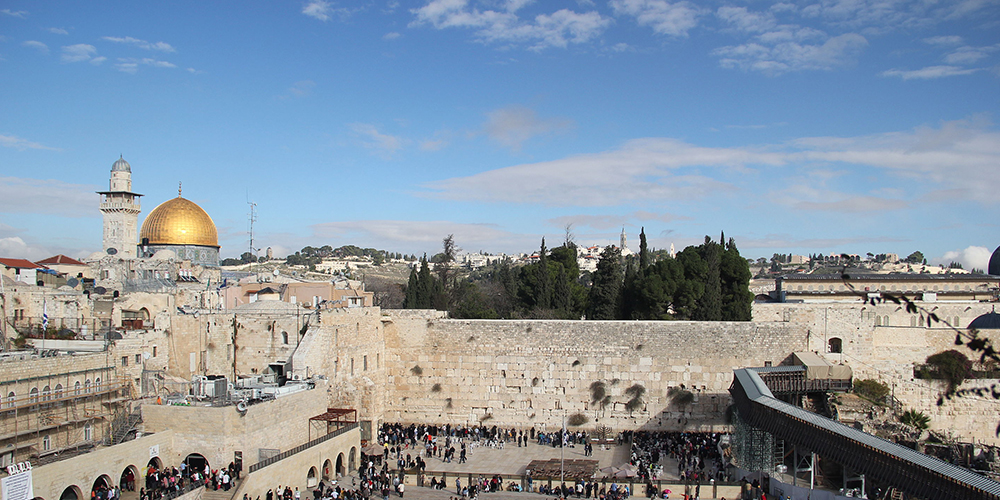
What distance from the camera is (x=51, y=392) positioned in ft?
56.3

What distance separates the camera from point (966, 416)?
23734 millimetres

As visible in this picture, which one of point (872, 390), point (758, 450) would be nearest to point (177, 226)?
point (758, 450)

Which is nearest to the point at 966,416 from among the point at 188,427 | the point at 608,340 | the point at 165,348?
the point at 608,340

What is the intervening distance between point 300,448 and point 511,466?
6101 millimetres

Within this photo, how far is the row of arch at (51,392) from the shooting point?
16062mm

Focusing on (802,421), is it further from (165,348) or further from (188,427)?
(165,348)

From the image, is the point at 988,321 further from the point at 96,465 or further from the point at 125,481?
the point at 96,465

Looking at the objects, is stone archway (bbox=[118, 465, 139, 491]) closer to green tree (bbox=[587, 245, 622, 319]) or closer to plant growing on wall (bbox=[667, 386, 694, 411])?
plant growing on wall (bbox=[667, 386, 694, 411])

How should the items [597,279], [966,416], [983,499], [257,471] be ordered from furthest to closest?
[597,279] < [966,416] < [257,471] < [983,499]

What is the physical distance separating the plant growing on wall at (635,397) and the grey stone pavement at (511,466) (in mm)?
1418

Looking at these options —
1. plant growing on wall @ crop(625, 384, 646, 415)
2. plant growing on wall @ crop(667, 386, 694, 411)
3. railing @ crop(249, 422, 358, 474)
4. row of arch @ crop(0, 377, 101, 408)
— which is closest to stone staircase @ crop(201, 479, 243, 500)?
railing @ crop(249, 422, 358, 474)

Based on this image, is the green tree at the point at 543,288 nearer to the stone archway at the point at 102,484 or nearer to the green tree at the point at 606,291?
the green tree at the point at 606,291

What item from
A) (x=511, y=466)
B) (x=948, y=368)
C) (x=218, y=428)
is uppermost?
(x=948, y=368)

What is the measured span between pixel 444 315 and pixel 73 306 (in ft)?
39.7
